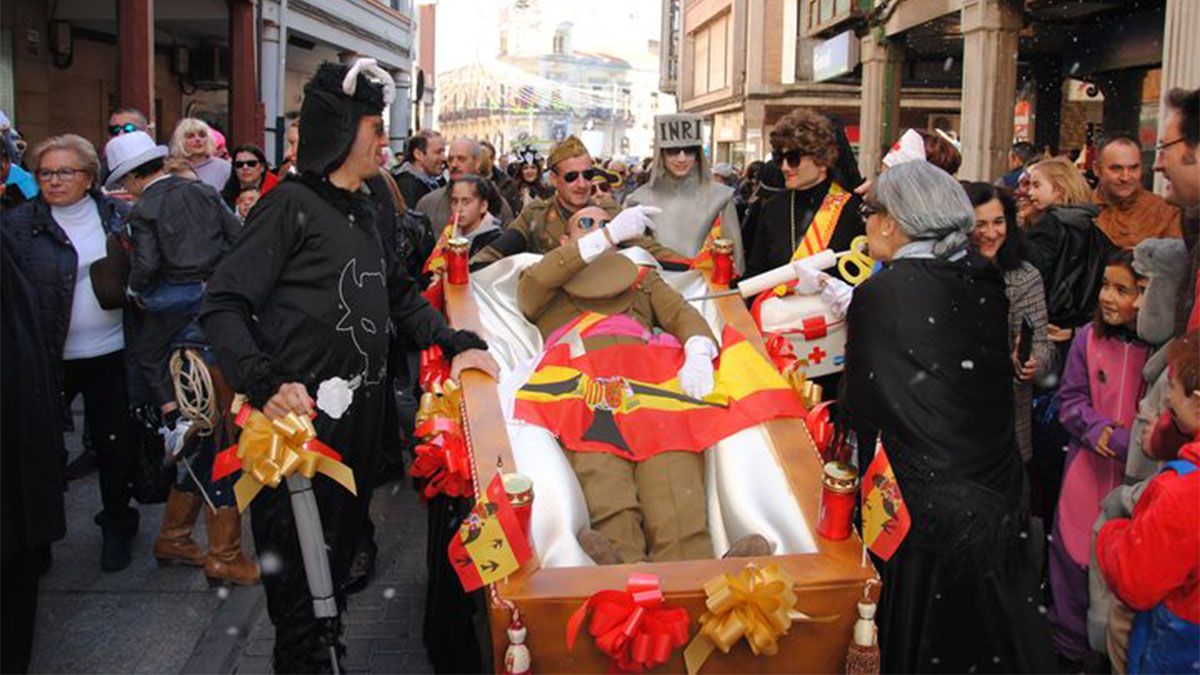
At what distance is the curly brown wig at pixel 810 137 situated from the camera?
5.31 m

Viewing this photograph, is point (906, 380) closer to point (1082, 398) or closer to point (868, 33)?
point (1082, 398)

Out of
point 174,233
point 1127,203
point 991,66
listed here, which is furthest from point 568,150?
point 991,66

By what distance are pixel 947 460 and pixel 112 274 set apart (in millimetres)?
3533

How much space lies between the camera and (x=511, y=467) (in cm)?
330

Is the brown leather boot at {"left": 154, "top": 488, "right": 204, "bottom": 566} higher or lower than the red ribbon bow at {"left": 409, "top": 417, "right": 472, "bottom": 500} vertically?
lower

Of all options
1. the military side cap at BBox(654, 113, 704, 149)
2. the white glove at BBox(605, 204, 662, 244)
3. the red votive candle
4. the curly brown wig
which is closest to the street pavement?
the red votive candle

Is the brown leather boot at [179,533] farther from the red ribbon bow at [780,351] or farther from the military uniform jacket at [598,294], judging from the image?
the red ribbon bow at [780,351]

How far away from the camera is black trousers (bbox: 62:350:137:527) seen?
4594 mm

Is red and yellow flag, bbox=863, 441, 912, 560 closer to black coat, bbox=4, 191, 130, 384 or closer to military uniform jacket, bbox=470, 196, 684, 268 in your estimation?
military uniform jacket, bbox=470, 196, 684, 268

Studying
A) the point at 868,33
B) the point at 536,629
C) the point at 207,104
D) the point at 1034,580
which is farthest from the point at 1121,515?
the point at 207,104

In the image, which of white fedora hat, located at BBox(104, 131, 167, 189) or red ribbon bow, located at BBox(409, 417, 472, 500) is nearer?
red ribbon bow, located at BBox(409, 417, 472, 500)

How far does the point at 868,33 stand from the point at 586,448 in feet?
51.2

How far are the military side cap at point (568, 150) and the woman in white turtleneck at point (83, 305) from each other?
2164 mm

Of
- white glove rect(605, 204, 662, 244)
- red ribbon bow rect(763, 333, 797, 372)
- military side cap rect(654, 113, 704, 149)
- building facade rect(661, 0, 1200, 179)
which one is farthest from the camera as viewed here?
building facade rect(661, 0, 1200, 179)
